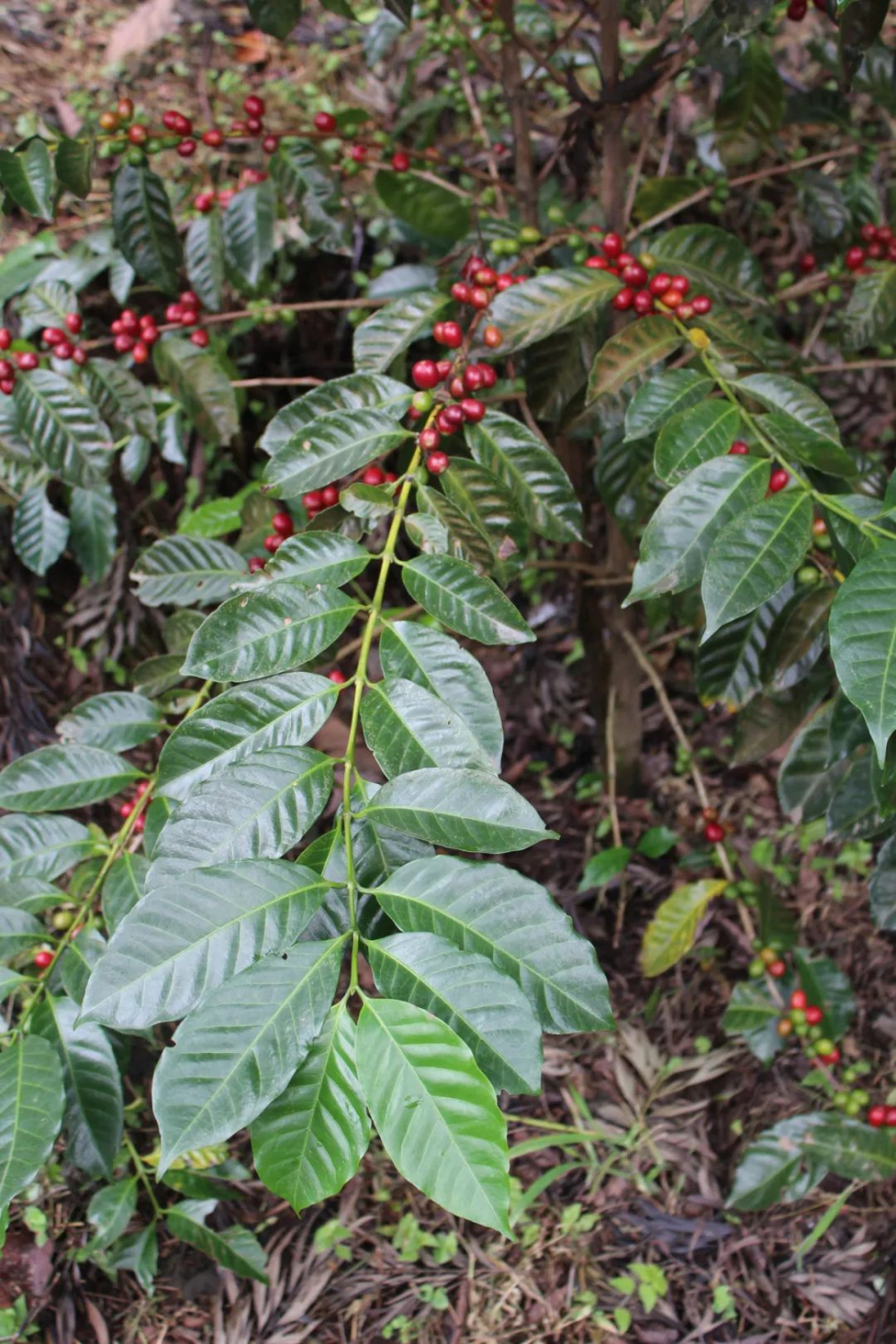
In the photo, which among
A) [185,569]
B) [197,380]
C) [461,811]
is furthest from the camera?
[197,380]

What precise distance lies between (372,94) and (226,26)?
0.52 metres

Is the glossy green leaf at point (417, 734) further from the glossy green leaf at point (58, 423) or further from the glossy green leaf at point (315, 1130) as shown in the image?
the glossy green leaf at point (58, 423)

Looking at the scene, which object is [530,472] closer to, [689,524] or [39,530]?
[689,524]

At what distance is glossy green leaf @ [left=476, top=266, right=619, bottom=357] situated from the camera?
47.3 inches

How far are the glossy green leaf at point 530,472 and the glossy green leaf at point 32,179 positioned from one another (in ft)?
2.11

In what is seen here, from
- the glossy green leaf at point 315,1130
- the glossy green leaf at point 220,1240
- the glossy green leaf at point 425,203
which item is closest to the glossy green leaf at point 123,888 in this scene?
the glossy green leaf at point 315,1130

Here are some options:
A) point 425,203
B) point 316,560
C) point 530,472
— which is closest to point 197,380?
point 425,203

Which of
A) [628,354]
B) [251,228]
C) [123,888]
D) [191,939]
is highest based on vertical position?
[251,228]

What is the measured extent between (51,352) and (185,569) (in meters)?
0.46

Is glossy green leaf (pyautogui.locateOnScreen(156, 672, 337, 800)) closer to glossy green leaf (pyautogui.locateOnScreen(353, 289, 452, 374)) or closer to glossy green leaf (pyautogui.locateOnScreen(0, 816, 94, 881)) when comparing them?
glossy green leaf (pyautogui.locateOnScreen(0, 816, 94, 881))

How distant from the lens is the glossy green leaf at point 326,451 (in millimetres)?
1030

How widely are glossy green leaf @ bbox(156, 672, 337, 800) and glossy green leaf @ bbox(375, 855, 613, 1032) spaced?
0.20 metres

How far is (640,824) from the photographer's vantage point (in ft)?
7.03

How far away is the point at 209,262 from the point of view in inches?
67.3
